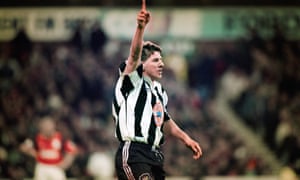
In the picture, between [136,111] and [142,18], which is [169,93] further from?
[142,18]

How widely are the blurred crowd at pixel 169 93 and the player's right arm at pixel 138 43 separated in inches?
Answer: 383

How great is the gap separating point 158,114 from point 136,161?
A: 1.57 feet

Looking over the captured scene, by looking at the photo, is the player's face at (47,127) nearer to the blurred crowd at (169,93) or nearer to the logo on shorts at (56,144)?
the logo on shorts at (56,144)

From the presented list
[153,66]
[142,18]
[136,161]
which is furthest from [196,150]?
[142,18]

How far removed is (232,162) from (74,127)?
3699 mm

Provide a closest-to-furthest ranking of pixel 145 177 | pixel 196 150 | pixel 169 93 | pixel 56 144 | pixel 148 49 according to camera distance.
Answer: pixel 145 177
pixel 148 49
pixel 196 150
pixel 56 144
pixel 169 93

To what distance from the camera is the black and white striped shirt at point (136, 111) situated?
629 cm

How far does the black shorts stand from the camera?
6215mm

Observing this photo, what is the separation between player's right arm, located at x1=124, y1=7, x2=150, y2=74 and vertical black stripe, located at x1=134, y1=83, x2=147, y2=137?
293mm

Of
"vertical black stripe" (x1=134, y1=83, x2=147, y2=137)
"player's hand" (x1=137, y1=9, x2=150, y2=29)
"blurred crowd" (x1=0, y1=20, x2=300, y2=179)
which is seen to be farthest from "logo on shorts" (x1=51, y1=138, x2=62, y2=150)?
"player's hand" (x1=137, y1=9, x2=150, y2=29)

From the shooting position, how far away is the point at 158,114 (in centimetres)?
645

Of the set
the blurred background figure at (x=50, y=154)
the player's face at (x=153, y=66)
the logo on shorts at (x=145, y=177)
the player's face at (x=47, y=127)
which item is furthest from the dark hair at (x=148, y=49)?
the blurred background figure at (x=50, y=154)

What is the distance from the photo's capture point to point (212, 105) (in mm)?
17812

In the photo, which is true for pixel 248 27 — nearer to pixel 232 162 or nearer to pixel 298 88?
pixel 298 88
